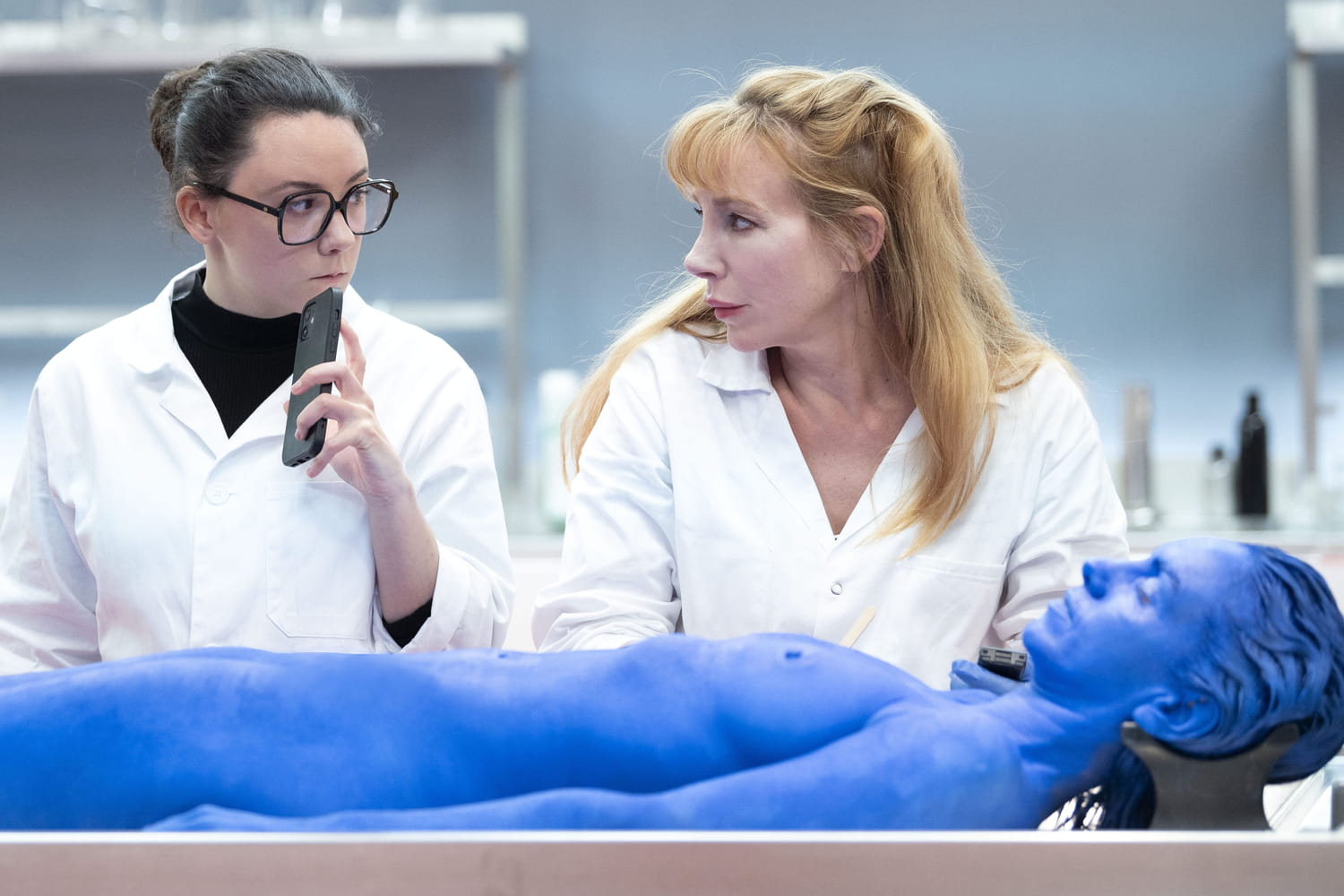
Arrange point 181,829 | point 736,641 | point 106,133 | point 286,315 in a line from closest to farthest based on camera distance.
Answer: point 181,829 → point 736,641 → point 286,315 → point 106,133

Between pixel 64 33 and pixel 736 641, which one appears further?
pixel 64 33

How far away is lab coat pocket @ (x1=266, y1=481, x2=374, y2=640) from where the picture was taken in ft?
4.72

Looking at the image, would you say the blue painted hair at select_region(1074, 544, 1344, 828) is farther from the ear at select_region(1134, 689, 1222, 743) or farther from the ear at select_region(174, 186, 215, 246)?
the ear at select_region(174, 186, 215, 246)

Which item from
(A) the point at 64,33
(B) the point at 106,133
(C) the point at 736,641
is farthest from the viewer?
(B) the point at 106,133

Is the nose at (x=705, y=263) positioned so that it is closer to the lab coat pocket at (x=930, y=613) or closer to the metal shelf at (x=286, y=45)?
the lab coat pocket at (x=930, y=613)

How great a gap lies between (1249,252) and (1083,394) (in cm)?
188

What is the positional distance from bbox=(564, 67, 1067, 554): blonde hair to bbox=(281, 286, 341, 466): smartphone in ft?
1.36

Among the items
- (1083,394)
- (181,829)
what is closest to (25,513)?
(181,829)

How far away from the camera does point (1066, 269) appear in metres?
3.23

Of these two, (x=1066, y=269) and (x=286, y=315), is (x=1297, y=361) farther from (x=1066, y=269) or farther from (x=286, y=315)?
(x=286, y=315)

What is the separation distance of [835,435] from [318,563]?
61cm

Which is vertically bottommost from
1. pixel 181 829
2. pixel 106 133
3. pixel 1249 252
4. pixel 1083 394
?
pixel 181 829

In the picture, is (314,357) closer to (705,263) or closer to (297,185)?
(297,185)

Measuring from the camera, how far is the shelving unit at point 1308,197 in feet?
9.66
